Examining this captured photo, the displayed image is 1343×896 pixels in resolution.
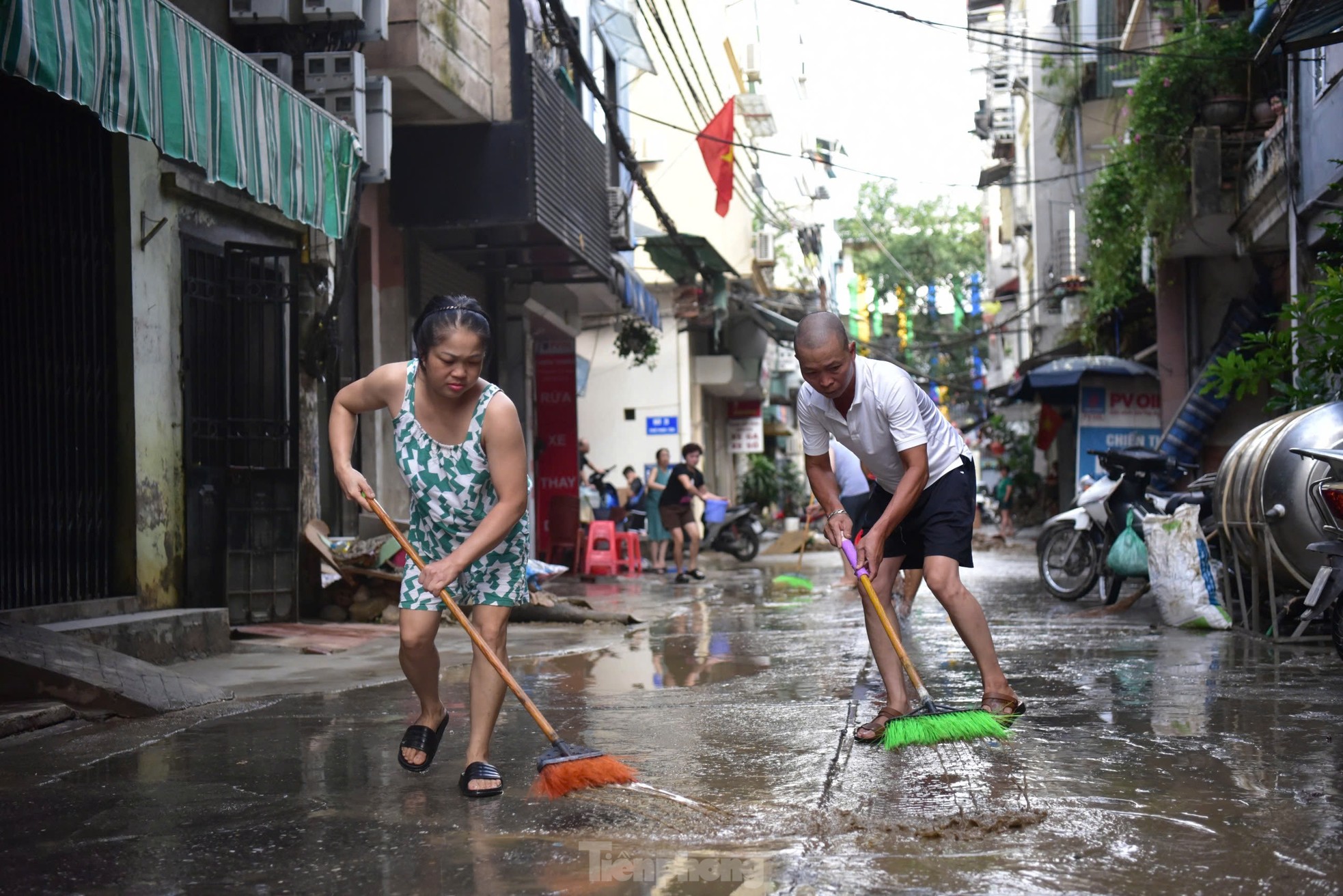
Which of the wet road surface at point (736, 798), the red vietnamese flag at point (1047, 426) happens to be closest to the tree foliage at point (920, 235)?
the red vietnamese flag at point (1047, 426)

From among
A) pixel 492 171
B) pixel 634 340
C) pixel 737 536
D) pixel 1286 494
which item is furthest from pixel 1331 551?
pixel 737 536

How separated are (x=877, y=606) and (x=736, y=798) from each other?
1.32m

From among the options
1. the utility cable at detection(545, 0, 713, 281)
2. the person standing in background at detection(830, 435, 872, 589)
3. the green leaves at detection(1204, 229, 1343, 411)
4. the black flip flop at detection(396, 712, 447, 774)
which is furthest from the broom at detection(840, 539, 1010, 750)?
the utility cable at detection(545, 0, 713, 281)

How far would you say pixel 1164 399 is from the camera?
18.8 meters

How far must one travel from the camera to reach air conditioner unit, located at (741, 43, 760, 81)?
37.3 metres

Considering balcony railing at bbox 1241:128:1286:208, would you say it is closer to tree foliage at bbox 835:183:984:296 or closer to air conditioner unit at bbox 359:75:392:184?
air conditioner unit at bbox 359:75:392:184

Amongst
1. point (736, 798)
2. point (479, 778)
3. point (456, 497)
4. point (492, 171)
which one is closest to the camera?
point (736, 798)

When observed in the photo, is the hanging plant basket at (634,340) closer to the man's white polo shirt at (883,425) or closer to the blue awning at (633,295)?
the blue awning at (633,295)

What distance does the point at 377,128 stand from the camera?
10195mm

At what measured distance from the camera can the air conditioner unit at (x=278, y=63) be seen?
9766 millimetres

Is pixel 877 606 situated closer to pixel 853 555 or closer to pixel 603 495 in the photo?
pixel 853 555

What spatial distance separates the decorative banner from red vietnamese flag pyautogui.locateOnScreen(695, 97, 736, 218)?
1597cm

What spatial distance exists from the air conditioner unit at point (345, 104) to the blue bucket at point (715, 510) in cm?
1181

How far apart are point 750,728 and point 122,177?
544 cm
